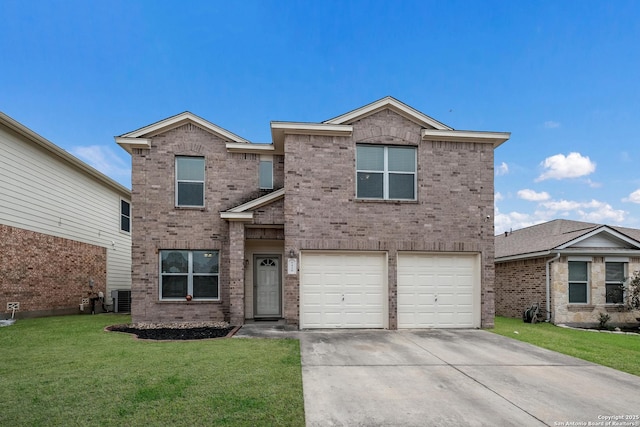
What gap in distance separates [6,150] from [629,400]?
17.4m

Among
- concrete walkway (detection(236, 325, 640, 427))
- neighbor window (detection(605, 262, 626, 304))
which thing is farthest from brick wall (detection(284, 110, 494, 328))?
neighbor window (detection(605, 262, 626, 304))

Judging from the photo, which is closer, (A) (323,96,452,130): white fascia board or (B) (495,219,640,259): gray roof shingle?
(A) (323,96,452,130): white fascia board

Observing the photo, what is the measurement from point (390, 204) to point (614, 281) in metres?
9.61

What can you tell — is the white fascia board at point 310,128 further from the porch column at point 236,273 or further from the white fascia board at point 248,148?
the porch column at point 236,273

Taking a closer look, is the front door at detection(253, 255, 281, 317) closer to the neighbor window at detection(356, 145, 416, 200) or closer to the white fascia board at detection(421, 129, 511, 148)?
the neighbor window at detection(356, 145, 416, 200)

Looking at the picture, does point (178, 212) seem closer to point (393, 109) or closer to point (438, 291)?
point (393, 109)

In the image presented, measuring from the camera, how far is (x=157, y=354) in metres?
7.09

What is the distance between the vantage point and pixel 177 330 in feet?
33.7

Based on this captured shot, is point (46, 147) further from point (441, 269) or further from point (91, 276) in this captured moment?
point (441, 269)

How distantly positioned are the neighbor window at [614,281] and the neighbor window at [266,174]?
42.0 ft

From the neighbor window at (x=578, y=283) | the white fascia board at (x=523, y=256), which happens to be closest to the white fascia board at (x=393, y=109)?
the white fascia board at (x=523, y=256)

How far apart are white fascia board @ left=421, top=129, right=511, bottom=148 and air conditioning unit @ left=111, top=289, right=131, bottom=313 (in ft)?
48.3

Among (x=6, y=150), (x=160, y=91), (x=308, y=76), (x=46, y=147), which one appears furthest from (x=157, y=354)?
(x=160, y=91)

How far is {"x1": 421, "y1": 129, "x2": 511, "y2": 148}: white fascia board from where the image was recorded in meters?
11.0
